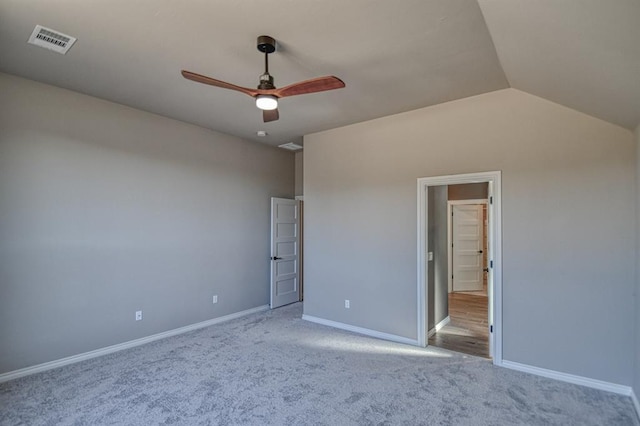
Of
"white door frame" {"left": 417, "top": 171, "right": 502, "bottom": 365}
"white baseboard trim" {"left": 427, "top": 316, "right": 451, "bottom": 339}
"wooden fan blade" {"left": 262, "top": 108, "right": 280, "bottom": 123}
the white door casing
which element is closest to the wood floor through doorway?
"white baseboard trim" {"left": 427, "top": 316, "right": 451, "bottom": 339}

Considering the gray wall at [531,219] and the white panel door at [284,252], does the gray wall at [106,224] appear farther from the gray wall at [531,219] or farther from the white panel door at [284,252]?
the gray wall at [531,219]

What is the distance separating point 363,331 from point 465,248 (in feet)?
14.2

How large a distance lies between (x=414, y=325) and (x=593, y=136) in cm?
275

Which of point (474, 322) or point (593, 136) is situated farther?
point (474, 322)

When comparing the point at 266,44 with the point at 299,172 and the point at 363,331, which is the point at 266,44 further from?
the point at 299,172

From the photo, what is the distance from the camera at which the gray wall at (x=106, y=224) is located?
124 inches

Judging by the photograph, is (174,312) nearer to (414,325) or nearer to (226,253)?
(226,253)

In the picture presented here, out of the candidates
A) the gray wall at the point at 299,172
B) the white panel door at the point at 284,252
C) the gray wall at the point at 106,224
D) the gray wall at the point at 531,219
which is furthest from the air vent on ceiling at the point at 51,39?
the gray wall at the point at 299,172

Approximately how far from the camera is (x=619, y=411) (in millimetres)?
2607

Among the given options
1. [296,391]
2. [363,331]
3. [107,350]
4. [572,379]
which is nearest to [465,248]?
[363,331]

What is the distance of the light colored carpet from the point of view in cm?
253

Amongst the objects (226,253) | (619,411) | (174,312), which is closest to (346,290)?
(226,253)

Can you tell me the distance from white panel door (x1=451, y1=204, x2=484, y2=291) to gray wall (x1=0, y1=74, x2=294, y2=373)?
4.91m

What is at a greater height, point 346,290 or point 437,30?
point 437,30
